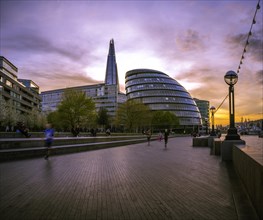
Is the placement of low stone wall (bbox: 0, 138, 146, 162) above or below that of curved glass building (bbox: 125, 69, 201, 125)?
below

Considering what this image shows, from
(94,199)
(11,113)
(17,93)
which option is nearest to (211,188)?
(94,199)

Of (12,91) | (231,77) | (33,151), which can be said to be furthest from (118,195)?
(12,91)

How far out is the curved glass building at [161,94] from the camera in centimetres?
11894

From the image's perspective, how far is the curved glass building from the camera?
118938 millimetres

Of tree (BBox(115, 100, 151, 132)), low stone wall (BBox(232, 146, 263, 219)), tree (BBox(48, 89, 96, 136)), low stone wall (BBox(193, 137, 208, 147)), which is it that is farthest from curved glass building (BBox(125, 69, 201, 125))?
low stone wall (BBox(232, 146, 263, 219))

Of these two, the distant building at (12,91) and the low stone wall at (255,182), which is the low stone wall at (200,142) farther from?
the distant building at (12,91)

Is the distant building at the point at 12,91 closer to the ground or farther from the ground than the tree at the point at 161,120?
farther from the ground

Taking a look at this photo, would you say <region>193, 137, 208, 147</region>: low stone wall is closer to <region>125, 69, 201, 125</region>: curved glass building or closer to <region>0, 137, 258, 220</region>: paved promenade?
<region>0, 137, 258, 220</region>: paved promenade

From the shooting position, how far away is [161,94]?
4646 inches

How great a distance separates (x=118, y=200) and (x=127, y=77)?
423ft

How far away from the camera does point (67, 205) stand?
17.7 feet

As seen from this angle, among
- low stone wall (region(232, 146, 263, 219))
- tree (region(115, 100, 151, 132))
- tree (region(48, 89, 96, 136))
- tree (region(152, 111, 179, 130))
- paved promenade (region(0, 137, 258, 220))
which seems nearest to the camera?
low stone wall (region(232, 146, 263, 219))

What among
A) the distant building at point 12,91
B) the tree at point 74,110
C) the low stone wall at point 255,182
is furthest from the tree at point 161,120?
the low stone wall at point 255,182

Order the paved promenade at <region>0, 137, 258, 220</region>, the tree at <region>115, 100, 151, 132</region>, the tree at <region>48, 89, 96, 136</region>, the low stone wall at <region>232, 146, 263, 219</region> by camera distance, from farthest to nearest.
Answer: the tree at <region>115, 100, 151, 132</region> < the tree at <region>48, 89, 96, 136</region> < the paved promenade at <region>0, 137, 258, 220</region> < the low stone wall at <region>232, 146, 263, 219</region>
